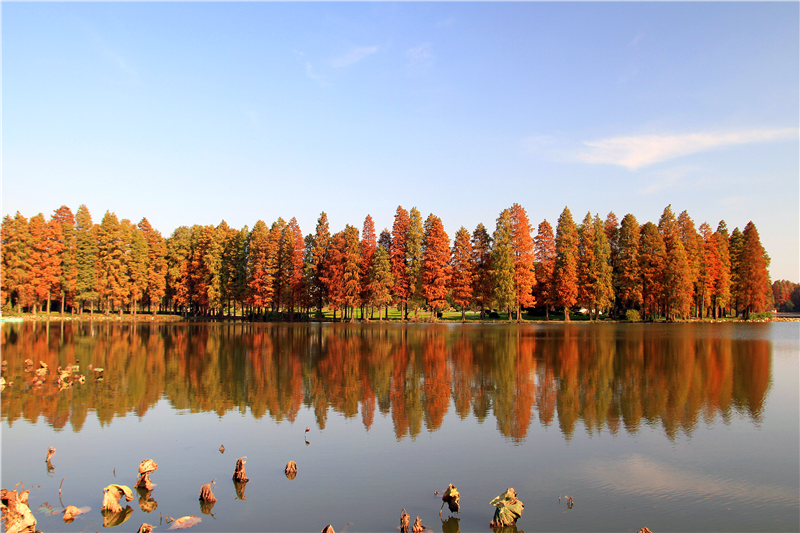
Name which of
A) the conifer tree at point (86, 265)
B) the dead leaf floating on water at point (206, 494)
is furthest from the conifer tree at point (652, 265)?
the conifer tree at point (86, 265)

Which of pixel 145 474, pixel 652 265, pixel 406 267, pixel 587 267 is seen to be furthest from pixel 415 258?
pixel 145 474

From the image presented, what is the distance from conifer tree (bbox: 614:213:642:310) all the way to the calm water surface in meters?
53.2

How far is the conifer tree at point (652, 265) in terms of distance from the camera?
3169 inches

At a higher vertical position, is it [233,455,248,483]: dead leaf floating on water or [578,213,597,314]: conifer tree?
[578,213,597,314]: conifer tree

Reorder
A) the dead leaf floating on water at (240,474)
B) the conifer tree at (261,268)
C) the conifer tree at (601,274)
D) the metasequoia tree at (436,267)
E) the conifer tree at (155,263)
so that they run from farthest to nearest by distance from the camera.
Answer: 1. the conifer tree at (155,263)
2. the conifer tree at (261,268)
3. the conifer tree at (601,274)
4. the metasequoia tree at (436,267)
5. the dead leaf floating on water at (240,474)

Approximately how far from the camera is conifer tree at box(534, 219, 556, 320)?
81188 millimetres

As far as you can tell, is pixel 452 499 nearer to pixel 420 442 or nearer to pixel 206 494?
pixel 420 442

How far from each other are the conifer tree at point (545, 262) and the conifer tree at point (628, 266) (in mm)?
10954

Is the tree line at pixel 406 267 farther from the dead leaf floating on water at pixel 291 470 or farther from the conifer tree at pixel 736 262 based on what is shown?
the dead leaf floating on water at pixel 291 470

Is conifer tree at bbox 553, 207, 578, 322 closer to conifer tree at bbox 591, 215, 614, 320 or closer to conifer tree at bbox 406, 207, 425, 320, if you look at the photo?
conifer tree at bbox 591, 215, 614, 320

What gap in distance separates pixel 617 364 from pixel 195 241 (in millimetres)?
82644

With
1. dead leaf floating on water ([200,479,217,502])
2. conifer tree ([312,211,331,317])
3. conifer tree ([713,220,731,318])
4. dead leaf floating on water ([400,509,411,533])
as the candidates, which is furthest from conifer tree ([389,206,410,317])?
dead leaf floating on water ([400,509,411,533])

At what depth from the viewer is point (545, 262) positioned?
82500 millimetres

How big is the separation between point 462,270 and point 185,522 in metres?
73.2
